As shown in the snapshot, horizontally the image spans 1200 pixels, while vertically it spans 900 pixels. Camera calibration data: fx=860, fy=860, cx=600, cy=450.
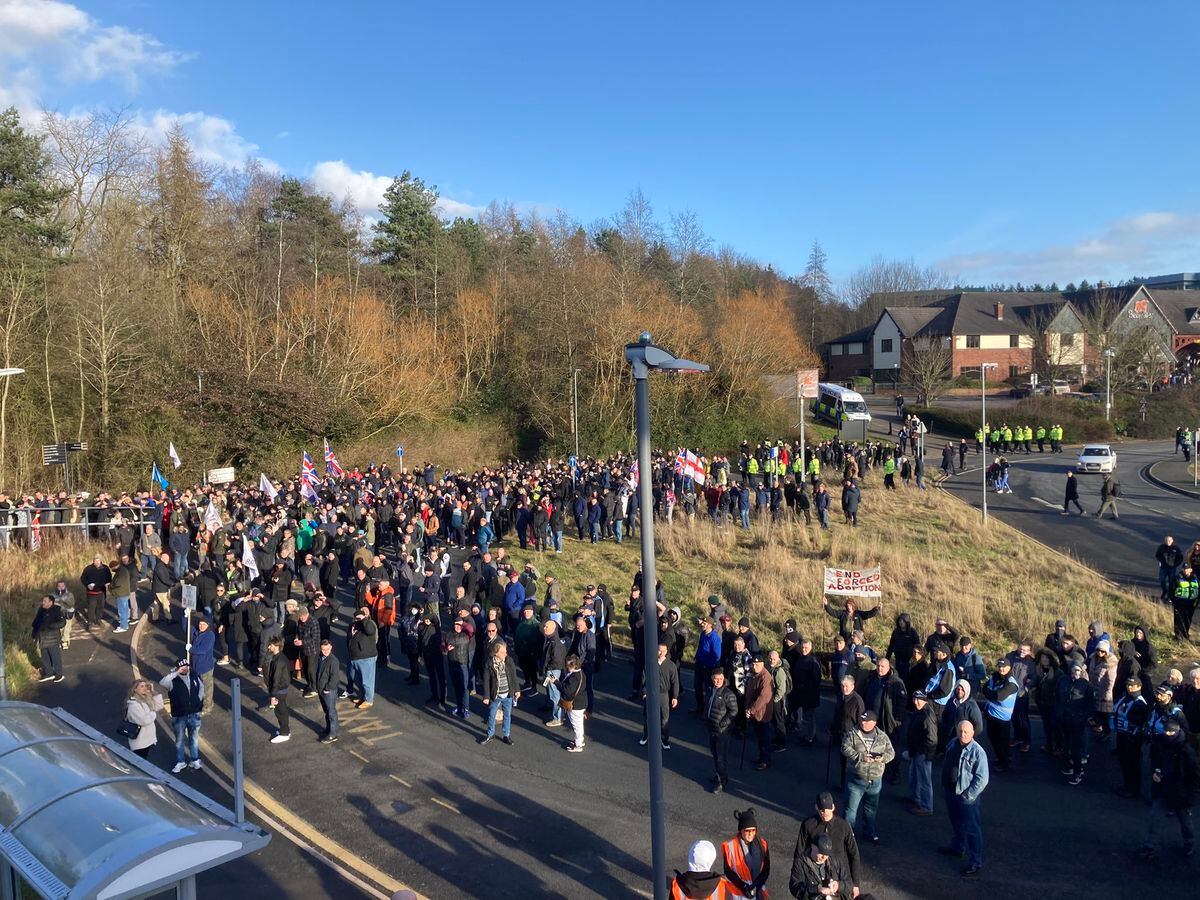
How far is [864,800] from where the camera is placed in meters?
8.81

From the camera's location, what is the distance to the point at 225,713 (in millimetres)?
13000

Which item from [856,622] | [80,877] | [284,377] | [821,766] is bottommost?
[821,766]

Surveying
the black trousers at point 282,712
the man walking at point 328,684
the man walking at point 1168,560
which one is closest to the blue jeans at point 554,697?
the man walking at point 328,684

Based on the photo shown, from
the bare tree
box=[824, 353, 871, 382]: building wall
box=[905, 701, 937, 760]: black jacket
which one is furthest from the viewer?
box=[824, 353, 871, 382]: building wall

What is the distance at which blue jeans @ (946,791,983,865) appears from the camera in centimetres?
808

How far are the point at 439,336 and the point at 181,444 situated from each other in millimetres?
16624

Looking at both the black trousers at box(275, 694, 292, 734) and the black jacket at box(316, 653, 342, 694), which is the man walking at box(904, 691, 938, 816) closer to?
the black jacket at box(316, 653, 342, 694)

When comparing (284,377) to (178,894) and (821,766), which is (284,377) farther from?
(178,894)

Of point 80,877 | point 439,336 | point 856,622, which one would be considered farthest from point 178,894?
point 439,336

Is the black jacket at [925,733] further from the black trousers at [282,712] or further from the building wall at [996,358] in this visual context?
the building wall at [996,358]

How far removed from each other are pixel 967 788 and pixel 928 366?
52.8 m

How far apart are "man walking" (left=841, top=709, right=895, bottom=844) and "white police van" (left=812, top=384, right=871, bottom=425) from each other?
114ft

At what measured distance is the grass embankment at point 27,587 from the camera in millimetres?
14680

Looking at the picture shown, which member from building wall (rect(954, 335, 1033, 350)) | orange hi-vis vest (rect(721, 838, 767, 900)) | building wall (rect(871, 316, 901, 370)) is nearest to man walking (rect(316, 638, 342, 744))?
orange hi-vis vest (rect(721, 838, 767, 900))
